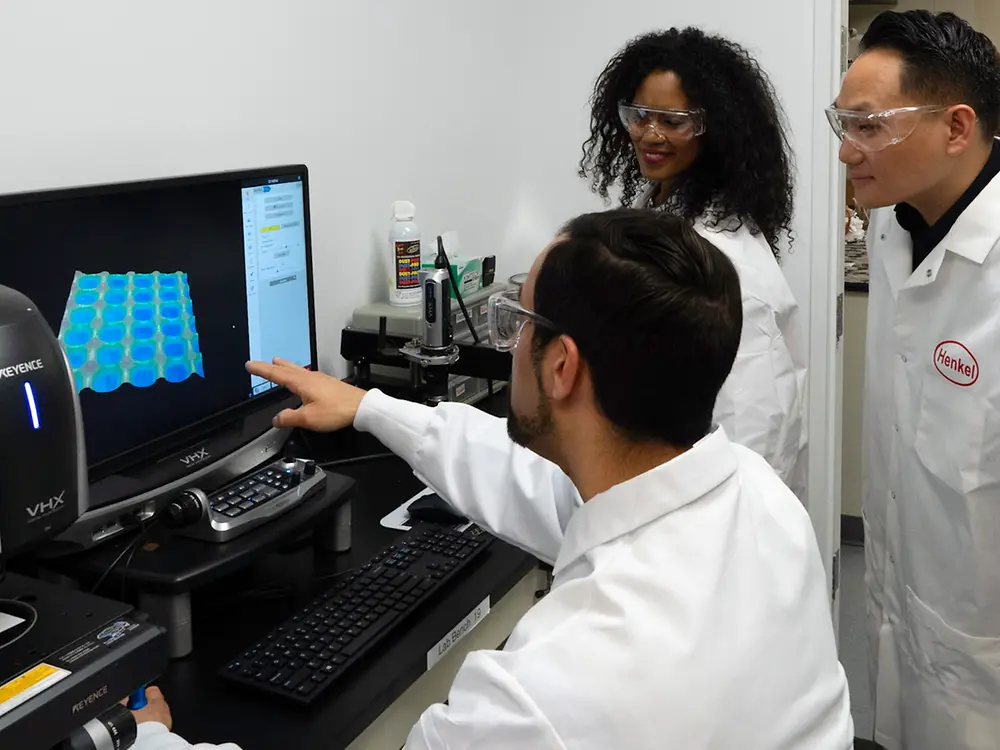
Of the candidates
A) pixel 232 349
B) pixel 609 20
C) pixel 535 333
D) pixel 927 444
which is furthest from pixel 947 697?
pixel 609 20

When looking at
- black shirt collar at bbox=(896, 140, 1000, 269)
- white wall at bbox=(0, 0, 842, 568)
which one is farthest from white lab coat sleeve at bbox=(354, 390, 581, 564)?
black shirt collar at bbox=(896, 140, 1000, 269)

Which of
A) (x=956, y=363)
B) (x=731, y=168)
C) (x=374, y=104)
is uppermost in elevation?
(x=374, y=104)

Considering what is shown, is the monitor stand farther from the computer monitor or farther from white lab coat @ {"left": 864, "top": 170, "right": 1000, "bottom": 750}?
white lab coat @ {"left": 864, "top": 170, "right": 1000, "bottom": 750}

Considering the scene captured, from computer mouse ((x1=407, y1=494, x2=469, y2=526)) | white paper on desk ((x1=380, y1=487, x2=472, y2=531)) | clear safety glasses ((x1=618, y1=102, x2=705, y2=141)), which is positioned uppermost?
clear safety glasses ((x1=618, y1=102, x2=705, y2=141))

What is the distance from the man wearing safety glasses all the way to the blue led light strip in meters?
1.38

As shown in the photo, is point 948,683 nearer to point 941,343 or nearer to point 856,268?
point 941,343

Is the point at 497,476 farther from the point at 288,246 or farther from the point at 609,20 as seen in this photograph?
the point at 609,20

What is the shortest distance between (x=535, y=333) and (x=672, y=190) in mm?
934

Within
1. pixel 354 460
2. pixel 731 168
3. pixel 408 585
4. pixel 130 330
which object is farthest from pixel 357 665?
pixel 731 168

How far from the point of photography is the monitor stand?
1277mm

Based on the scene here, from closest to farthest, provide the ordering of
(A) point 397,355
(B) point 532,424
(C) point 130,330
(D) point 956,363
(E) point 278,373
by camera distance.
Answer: (B) point 532,424 → (C) point 130,330 → (E) point 278,373 → (D) point 956,363 → (A) point 397,355

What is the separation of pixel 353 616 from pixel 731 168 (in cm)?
111

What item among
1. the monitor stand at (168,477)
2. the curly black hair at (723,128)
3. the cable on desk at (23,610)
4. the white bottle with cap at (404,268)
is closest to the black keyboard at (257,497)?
the monitor stand at (168,477)

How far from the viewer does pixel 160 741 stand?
1021mm
